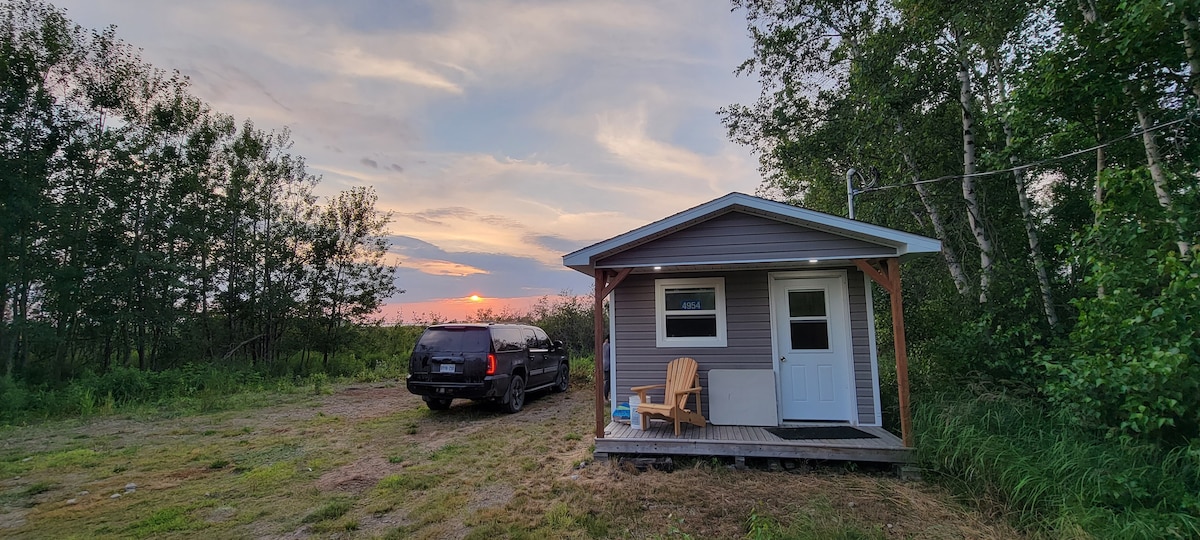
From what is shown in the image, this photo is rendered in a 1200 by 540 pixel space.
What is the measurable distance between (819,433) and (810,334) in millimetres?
1290

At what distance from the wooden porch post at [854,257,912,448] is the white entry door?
94 centimetres

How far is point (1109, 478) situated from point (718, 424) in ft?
11.4

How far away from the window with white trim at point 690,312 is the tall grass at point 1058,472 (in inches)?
96.9

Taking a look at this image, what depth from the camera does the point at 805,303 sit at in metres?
6.33

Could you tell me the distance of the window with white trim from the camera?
650cm

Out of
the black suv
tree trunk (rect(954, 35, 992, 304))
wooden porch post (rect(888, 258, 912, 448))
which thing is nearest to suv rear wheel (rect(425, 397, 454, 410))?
the black suv

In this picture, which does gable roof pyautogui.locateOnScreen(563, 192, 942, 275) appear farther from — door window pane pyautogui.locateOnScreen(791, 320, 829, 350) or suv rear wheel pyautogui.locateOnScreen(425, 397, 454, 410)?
suv rear wheel pyautogui.locateOnScreen(425, 397, 454, 410)

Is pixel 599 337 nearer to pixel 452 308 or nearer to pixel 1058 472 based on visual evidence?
pixel 1058 472

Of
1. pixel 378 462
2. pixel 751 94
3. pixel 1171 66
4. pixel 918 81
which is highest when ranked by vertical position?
pixel 751 94

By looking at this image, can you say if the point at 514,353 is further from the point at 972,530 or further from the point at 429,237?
the point at 429,237

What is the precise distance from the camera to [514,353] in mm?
8750

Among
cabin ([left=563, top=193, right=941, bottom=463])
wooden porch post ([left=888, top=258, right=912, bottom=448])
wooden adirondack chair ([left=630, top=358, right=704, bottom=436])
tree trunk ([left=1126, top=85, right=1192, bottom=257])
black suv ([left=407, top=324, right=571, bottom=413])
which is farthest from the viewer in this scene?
black suv ([left=407, top=324, right=571, bottom=413])

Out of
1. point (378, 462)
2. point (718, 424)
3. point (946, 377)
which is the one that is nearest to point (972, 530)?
point (718, 424)

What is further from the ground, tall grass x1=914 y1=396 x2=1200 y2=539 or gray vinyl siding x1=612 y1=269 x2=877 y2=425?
gray vinyl siding x1=612 y1=269 x2=877 y2=425
